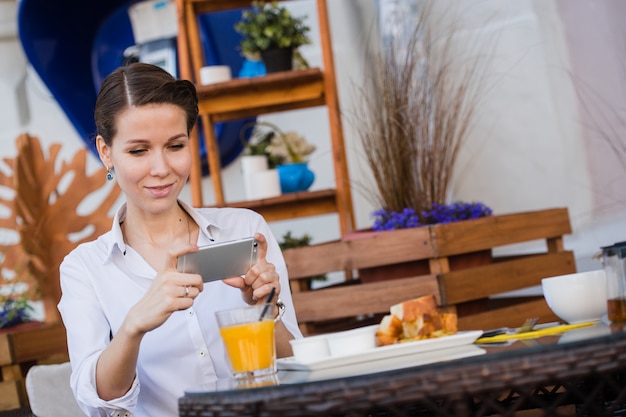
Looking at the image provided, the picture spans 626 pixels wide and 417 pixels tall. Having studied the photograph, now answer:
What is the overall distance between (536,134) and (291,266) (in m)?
1.31

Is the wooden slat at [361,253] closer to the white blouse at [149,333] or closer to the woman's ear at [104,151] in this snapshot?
the white blouse at [149,333]

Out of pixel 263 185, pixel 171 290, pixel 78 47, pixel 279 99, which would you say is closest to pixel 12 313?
pixel 263 185

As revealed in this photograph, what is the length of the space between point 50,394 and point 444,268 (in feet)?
3.88

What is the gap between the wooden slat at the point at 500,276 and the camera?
267 centimetres

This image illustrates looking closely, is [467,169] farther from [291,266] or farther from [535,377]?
[535,377]

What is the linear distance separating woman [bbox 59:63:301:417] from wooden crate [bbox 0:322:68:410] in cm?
141

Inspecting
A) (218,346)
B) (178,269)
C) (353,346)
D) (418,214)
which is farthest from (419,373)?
(418,214)

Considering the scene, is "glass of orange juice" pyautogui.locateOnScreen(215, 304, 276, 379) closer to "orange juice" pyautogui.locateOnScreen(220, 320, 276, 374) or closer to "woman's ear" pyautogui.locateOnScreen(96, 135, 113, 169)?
"orange juice" pyautogui.locateOnScreen(220, 320, 276, 374)

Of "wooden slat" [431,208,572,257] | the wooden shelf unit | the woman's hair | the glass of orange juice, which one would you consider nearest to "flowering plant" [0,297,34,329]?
the wooden shelf unit

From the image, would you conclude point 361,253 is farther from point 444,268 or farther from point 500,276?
point 500,276

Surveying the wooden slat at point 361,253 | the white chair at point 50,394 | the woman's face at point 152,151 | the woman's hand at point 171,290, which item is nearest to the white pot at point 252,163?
the wooden slat at point 361,253

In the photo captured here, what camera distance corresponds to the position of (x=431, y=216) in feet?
9.46

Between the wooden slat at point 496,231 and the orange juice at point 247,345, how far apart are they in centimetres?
150

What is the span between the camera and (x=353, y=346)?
4.13 feet
